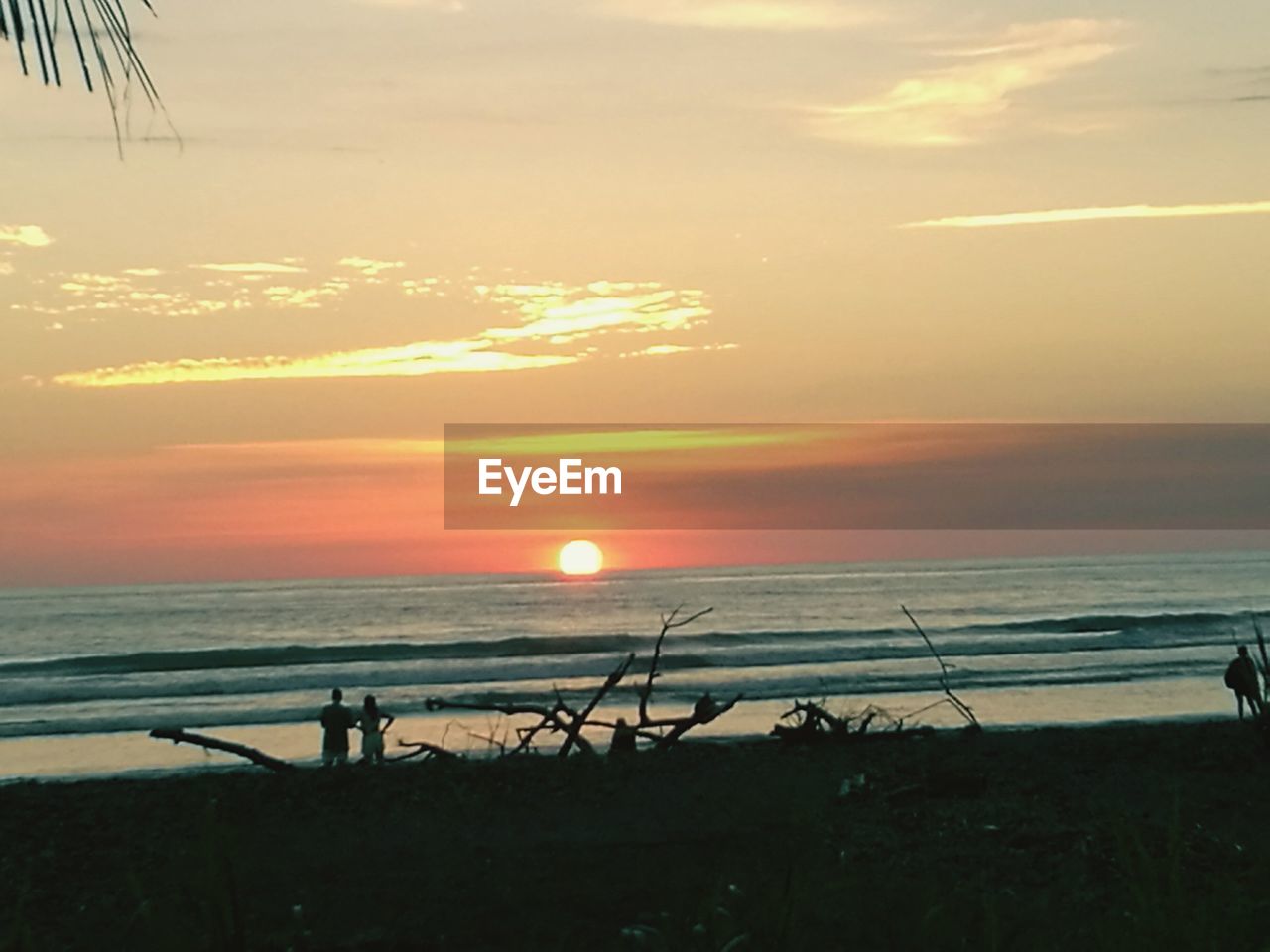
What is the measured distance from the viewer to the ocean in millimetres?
30203

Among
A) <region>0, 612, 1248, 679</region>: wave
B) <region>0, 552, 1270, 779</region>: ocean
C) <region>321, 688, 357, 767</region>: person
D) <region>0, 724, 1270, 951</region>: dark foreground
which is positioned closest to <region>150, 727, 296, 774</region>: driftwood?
<region>0, 724, 1270, 951</region>: dark foreground

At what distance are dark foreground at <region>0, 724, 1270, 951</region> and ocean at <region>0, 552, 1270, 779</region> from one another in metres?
5.28

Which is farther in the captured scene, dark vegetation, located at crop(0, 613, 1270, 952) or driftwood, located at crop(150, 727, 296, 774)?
driftwood, located at crop(150, 727, 296, 774)

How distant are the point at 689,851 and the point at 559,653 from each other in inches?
1497

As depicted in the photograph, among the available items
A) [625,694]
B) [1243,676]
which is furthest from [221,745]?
[625,694]

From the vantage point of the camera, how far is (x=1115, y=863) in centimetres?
998

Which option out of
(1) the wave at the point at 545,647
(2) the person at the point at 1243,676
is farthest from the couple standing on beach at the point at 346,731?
(1) the wave at the point at 545,647

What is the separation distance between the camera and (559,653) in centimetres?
5000

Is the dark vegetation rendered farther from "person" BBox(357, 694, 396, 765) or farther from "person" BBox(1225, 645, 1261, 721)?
"person" BBox(357, 694, 396, 765)

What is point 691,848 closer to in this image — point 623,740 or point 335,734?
point 623,740

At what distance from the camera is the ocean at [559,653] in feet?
99.1

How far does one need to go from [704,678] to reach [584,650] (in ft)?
40.9

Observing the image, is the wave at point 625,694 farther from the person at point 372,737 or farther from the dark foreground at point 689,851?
the dark foreground at point 689,851

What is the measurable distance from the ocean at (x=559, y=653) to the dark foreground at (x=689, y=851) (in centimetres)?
528
